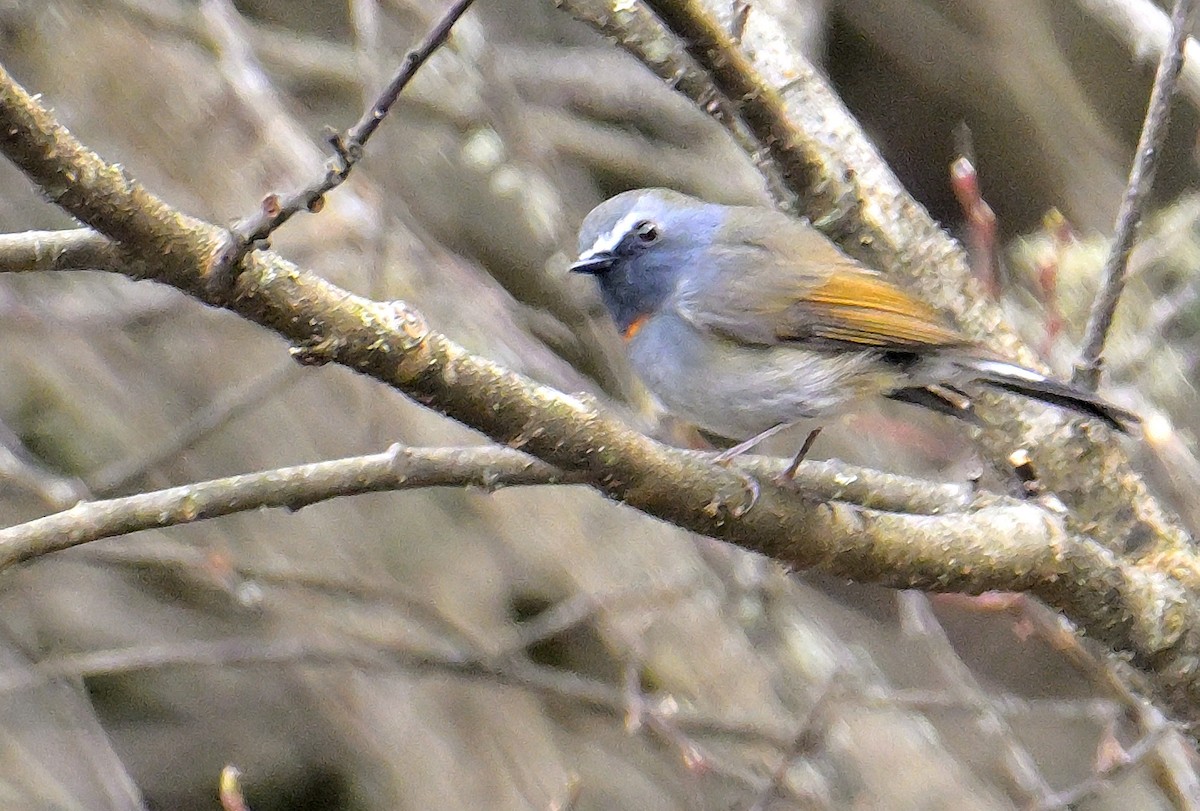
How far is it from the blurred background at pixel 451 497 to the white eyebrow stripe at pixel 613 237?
104 cm

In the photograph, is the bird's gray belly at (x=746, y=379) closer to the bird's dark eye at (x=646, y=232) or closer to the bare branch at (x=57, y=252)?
the bird's dark eye at (x=646, y=232)

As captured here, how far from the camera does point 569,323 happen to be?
17.4 feet

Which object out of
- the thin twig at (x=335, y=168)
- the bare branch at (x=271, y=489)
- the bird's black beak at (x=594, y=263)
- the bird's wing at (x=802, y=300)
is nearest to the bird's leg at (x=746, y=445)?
the bird's wing at (x=802, y=300)

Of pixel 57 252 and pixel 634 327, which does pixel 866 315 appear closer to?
pixel 634 327

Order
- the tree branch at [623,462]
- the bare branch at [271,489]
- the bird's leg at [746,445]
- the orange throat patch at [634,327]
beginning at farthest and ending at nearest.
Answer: the orange throat patch at [634,327]
the bird's leg at [746,445]
the bare branch at [271,489]
the tree branch at [623,462]

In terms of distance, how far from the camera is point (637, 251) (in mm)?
2900

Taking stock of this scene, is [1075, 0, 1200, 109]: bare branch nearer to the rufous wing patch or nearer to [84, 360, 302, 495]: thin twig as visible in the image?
the rufous wing patch

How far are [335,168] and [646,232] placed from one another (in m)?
1.57

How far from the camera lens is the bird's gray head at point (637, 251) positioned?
2871 mm

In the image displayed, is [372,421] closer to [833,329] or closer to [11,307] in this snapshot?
[11,307]

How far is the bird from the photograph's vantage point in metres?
2.59

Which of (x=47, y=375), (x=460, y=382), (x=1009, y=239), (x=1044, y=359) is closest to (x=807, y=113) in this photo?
(x=1044, y=359)

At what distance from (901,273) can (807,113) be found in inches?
17.9

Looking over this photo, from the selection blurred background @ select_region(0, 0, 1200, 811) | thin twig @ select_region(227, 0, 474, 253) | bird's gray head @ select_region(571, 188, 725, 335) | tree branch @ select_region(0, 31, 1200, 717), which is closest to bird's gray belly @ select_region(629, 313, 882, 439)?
bird's gray head @ select_region(571, 188, 725, 335)
